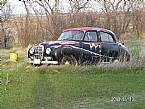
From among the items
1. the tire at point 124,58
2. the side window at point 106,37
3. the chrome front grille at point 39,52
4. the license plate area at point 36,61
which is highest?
the side window at point 106,37

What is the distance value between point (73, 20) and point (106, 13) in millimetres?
4998

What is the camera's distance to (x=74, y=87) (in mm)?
11898

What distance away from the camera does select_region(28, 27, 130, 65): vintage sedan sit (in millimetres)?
16859

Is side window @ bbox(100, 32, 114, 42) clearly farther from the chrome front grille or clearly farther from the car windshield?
the chrome front grille

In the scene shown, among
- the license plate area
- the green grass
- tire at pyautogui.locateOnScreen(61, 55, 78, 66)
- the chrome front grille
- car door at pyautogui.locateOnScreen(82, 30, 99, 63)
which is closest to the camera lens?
the green grass

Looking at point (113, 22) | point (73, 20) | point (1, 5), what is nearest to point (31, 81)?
point (1, 5)

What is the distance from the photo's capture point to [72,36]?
18438 mm

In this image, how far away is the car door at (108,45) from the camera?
18.1m

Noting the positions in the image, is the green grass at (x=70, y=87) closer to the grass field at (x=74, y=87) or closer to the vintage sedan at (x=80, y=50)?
the grass field at (x=74, y=87)

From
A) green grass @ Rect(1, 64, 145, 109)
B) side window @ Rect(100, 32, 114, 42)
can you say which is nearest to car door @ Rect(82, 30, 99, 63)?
side window @ Rect(100, 32, 114, 42)

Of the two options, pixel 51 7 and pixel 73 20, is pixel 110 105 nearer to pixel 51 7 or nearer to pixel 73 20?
pixel 73 20

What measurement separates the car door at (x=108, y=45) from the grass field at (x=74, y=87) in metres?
1.05

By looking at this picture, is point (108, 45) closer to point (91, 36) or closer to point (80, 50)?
point (91, 36)

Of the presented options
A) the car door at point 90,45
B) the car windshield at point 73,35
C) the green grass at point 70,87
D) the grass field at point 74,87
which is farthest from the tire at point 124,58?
the car windshield at point 73,35
